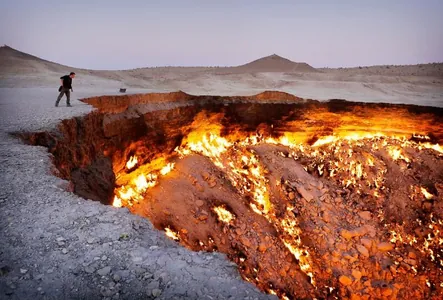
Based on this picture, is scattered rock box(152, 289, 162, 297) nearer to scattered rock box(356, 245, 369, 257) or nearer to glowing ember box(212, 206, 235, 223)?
glowing ember box(212, 206, 235, 223)

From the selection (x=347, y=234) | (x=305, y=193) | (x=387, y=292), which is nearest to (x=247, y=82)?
(x=305, y=193)

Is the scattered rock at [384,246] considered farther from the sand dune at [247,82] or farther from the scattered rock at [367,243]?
the sand dune at [247,82]

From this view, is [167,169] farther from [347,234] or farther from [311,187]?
[347,234]

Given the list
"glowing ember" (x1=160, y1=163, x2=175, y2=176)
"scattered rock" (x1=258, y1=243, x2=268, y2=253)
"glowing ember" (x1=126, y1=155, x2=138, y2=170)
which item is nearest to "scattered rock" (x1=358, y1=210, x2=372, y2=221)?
"scattered rock" (x1=258, y1=243, x2=268, y2=253)

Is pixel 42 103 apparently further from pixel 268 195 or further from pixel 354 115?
pixel 354 115

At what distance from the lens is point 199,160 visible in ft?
36.3

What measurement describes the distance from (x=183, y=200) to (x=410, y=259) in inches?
257

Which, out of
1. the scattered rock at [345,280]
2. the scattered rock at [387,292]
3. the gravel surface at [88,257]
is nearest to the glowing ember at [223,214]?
the scattered rock at [345,280]

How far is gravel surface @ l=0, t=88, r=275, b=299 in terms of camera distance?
2311mm

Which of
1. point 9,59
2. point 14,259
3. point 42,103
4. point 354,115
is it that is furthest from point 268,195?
point 9,59

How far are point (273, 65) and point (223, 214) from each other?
42.1 metres

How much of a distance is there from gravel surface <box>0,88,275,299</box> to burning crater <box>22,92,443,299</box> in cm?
224

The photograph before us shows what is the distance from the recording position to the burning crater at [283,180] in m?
7.54

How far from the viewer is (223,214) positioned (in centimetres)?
902
